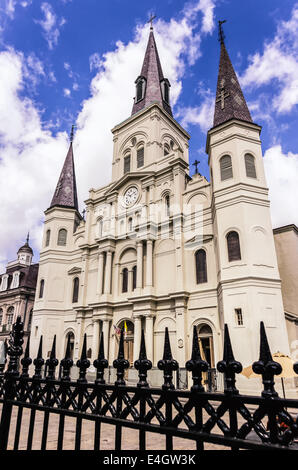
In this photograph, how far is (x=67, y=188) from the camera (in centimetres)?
3162

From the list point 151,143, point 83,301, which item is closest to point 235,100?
point 151,143

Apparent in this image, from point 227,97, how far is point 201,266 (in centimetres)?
1196

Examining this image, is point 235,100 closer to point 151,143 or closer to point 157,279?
point 151,143

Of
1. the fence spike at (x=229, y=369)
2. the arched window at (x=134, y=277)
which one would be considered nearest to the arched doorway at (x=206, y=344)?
the arched window at (x=134, y=277)

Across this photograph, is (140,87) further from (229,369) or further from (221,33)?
(229,369)

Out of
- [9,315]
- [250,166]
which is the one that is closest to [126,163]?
[250,166]

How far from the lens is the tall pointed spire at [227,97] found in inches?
814

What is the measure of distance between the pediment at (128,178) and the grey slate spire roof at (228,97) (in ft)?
22.9

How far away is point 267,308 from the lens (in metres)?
15.6

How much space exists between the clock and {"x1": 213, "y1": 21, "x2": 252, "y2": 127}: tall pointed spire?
854 centimetres

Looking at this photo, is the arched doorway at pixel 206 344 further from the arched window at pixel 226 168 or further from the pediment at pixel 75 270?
the pediment at pixel 75 270

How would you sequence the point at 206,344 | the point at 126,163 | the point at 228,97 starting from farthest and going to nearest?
the point at 126,163
the point at 228,97
the point at 206,344

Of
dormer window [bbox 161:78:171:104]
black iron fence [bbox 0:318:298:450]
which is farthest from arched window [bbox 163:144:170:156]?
black iron fence [bbox 0:318:298:450]

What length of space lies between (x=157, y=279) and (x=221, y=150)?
989 cm
